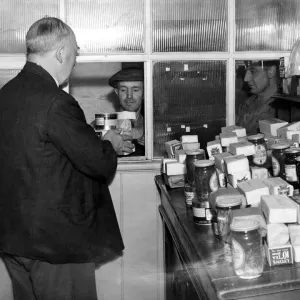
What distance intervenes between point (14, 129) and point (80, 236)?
0.51m

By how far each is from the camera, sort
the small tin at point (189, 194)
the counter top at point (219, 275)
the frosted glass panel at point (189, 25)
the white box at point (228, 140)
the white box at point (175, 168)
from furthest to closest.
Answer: the frosted glass panel at point (189, 25) → the white box at point (175, 168) → the white box at point (228, 140) → the small tin at point (189, 194) → the counter top at point (219, 275)

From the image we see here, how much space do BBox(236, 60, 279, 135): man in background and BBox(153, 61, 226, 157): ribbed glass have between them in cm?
12

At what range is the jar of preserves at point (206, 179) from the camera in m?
2.31

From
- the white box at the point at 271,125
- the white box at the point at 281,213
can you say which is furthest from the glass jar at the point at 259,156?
the white box at the point at 281,213

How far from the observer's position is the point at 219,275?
1710 millimetres

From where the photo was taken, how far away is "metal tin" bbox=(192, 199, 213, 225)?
221 cm

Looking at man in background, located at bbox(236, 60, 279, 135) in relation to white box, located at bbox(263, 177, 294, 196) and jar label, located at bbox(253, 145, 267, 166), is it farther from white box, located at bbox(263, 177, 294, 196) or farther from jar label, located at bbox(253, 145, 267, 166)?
white box, located at bbox(263, 177, 294, 196)

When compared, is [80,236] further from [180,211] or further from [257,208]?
[257,208]

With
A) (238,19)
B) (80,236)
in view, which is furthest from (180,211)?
(238,19)

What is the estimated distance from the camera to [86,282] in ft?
8.20

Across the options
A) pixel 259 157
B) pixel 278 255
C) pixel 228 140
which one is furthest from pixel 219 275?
pixel 228 140

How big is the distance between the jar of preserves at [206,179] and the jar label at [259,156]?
0.23 m

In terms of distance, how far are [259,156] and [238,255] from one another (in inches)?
33.3

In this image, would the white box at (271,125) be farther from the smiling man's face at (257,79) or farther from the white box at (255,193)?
the white box at (255,193)
